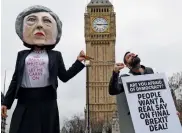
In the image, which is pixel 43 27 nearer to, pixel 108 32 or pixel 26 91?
pixel 26 91

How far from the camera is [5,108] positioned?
509 cm

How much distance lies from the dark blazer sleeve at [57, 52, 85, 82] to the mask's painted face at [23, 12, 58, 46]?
0.89ft

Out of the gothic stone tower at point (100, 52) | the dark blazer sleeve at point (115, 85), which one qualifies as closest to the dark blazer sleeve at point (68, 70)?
the dark blazer sleeve at point (115, 85)

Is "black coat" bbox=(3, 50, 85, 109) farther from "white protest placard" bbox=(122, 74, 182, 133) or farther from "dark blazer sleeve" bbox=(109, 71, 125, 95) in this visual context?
"white protest placard" bbox=(122, 74, 182, 133)

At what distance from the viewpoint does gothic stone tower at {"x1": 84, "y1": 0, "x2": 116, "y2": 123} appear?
6391 centimetres

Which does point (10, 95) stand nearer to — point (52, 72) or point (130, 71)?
point (52, 72)

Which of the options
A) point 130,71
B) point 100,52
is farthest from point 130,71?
point 100,52

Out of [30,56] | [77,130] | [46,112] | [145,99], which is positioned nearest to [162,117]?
[145,99]

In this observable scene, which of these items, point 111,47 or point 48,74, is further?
point 111,47

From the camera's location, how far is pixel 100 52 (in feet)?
214

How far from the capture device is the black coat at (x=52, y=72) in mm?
5254

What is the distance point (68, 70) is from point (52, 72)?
0.66ft

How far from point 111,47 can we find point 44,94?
59.8 metres

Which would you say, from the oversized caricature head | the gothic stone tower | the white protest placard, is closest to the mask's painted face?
the oversized caricature head
